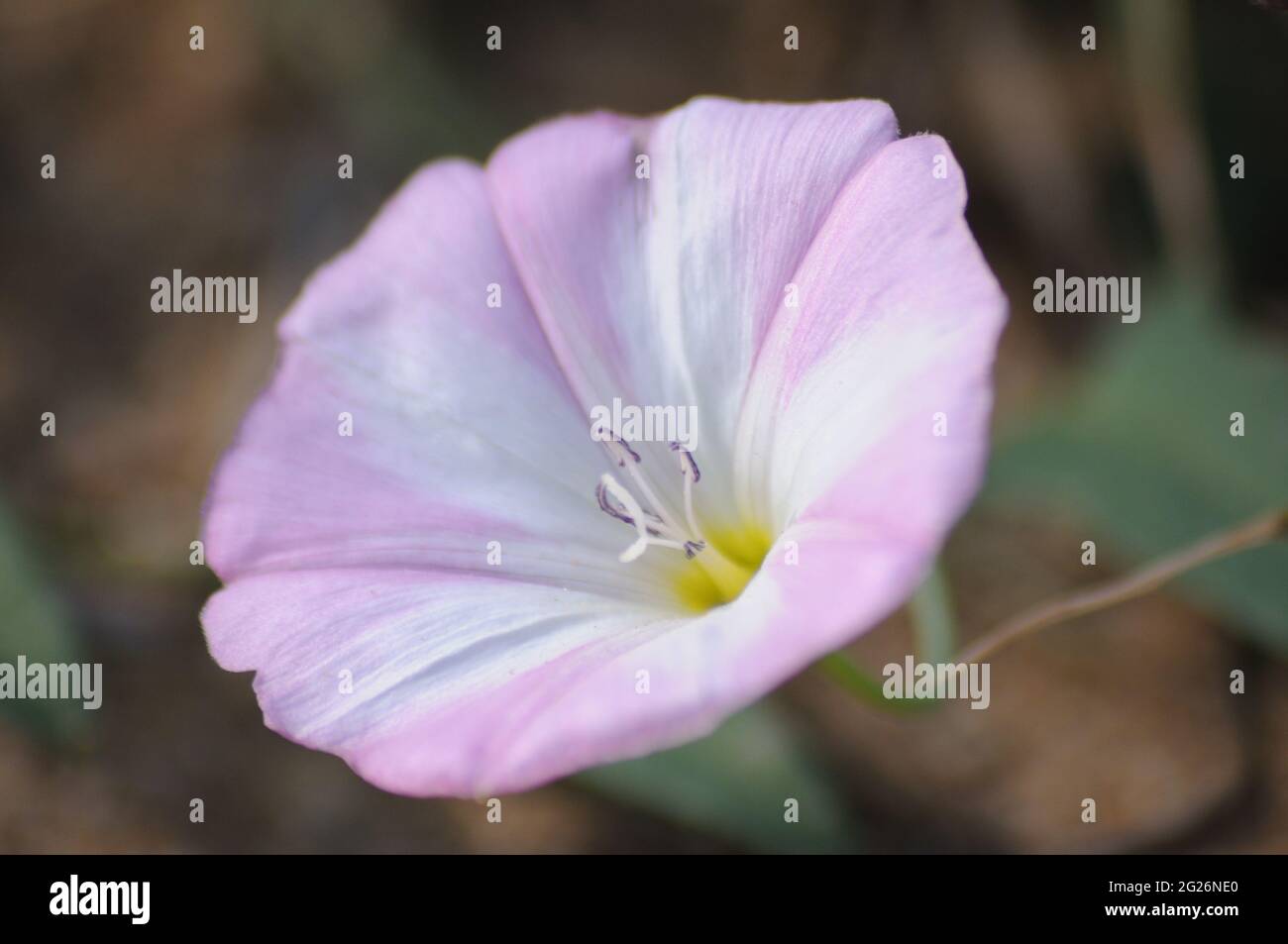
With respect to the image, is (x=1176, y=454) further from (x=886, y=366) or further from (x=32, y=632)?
(x=32, y=632)

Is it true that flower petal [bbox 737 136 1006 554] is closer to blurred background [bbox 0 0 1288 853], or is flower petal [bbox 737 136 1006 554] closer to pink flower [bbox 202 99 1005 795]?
pink flower [bbox 202 99 1005 795]

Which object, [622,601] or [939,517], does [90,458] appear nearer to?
[622,601]

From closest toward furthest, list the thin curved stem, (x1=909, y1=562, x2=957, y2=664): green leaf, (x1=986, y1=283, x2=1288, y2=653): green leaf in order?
1. the thin curved stem
2. (x1=909, y1=562, x2=957, y2=664): green leaf
3. (x1=986, y1=283, x2=1288, y2=653): green leaf

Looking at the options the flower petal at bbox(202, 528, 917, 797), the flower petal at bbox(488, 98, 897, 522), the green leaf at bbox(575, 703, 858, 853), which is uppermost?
the flower petal at bbox(488, 98, 897, 522)

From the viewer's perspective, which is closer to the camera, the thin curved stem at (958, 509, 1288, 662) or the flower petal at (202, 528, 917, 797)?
the flower petal at (202, 528, 917, 797)

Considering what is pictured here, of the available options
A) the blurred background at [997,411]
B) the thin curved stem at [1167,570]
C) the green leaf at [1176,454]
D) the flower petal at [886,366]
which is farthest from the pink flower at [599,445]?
the green leaf at [1176,454]

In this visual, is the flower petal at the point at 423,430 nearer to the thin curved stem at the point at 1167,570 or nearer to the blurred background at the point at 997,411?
the thin curved stem at the point at 1167,570

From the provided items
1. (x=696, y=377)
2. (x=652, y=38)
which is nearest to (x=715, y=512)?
(x=696, y=377)

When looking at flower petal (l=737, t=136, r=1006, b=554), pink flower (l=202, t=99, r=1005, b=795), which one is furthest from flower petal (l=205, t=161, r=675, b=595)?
flower petal (l=737, t=136, r=1006, b=554)
